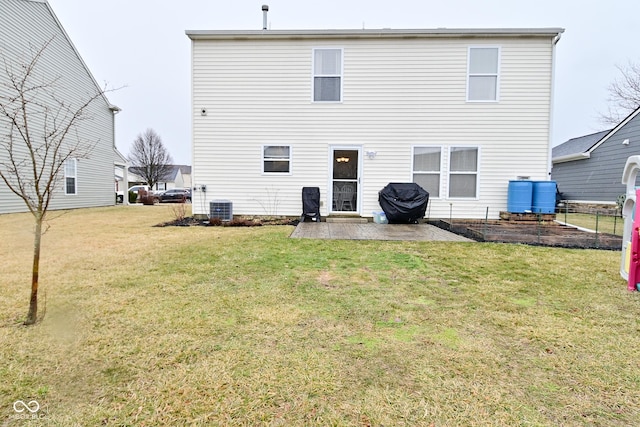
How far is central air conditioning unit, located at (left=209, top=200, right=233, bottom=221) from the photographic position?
28.8ft

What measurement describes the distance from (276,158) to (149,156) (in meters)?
37.0

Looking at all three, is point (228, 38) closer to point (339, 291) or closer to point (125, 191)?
point (339, 291)

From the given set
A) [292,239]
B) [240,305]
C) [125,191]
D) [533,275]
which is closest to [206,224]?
[292,239]

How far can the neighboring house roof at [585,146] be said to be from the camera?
44.0 ft

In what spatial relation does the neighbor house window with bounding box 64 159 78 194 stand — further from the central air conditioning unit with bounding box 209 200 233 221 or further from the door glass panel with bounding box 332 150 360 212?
the door glass panel with bounding box 332 150 360 212

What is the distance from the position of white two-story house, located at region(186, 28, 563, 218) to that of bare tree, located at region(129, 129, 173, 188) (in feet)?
114

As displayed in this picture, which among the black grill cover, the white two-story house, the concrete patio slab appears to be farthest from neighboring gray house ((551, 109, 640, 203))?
the concrete patio slab

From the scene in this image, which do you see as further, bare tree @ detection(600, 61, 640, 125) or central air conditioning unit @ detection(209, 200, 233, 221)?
bare tree @ detection(600, 61, 640, 125)

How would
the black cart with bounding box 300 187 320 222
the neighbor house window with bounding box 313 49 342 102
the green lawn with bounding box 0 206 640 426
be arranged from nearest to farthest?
the green lawn with bounding box 0 206 640 426
the black cart with bounding box 300 187 320 222
the neighbor house window with bounding box 313 49 342 102

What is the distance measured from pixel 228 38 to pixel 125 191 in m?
14.1

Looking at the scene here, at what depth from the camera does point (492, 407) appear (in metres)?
1.67

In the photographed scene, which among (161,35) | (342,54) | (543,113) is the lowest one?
(543,113)

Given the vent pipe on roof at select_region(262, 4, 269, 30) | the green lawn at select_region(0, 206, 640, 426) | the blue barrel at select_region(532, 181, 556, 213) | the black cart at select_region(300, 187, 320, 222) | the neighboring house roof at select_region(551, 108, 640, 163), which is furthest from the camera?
the neighboring house roof at select_region(551, 108, 640, 163)

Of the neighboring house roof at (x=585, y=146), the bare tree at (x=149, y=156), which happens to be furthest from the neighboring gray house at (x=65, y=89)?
the bare tree at (x=149, y=156)
